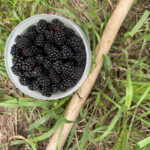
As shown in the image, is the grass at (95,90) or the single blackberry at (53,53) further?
the grass at (95,90)

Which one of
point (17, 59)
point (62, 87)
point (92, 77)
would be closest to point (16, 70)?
point (17, 59)

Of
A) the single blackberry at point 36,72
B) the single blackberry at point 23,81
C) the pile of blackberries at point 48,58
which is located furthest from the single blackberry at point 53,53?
the single blackberry at point 23,81

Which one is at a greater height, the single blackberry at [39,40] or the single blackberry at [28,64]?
the single blackberry at [39,40]

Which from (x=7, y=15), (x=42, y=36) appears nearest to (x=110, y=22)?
(x=42, y=36)

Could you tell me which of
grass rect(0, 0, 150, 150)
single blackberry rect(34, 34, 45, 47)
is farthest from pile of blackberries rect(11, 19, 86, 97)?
grass rect(0, 0, 150, 150)

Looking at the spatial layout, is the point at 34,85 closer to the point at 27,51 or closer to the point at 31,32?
the point at 27,51

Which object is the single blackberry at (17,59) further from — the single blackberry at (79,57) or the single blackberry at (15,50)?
the single blackberry at (79,57)
